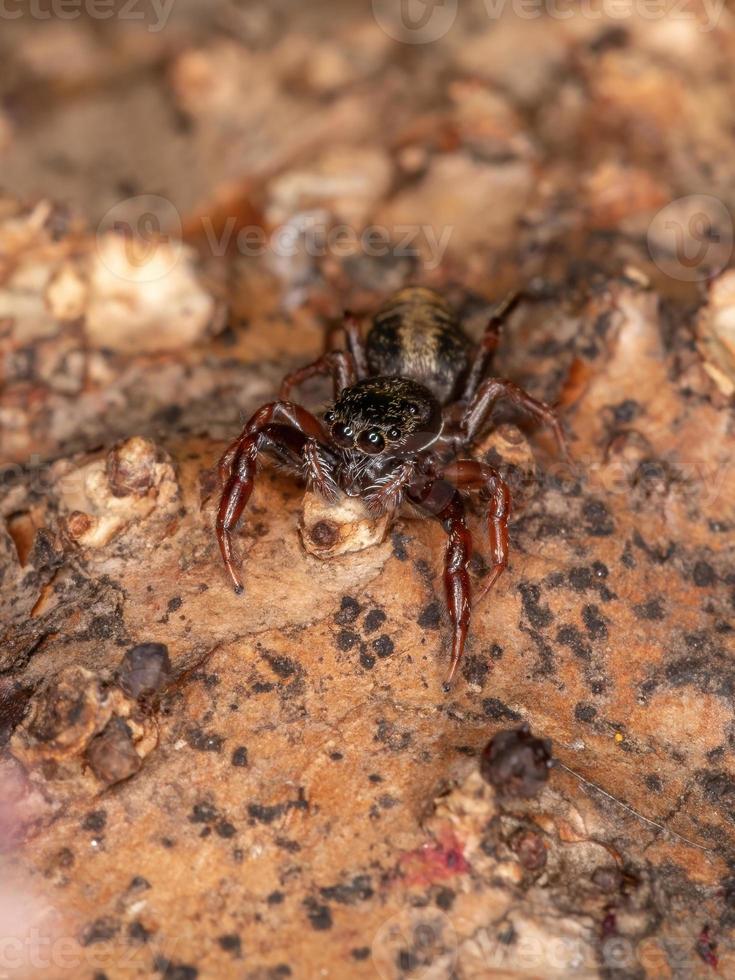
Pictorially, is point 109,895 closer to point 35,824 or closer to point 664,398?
point 35,824

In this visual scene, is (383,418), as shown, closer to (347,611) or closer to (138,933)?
(347,611)

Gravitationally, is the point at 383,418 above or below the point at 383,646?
above

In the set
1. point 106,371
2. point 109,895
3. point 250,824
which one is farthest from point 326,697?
point 106,371
